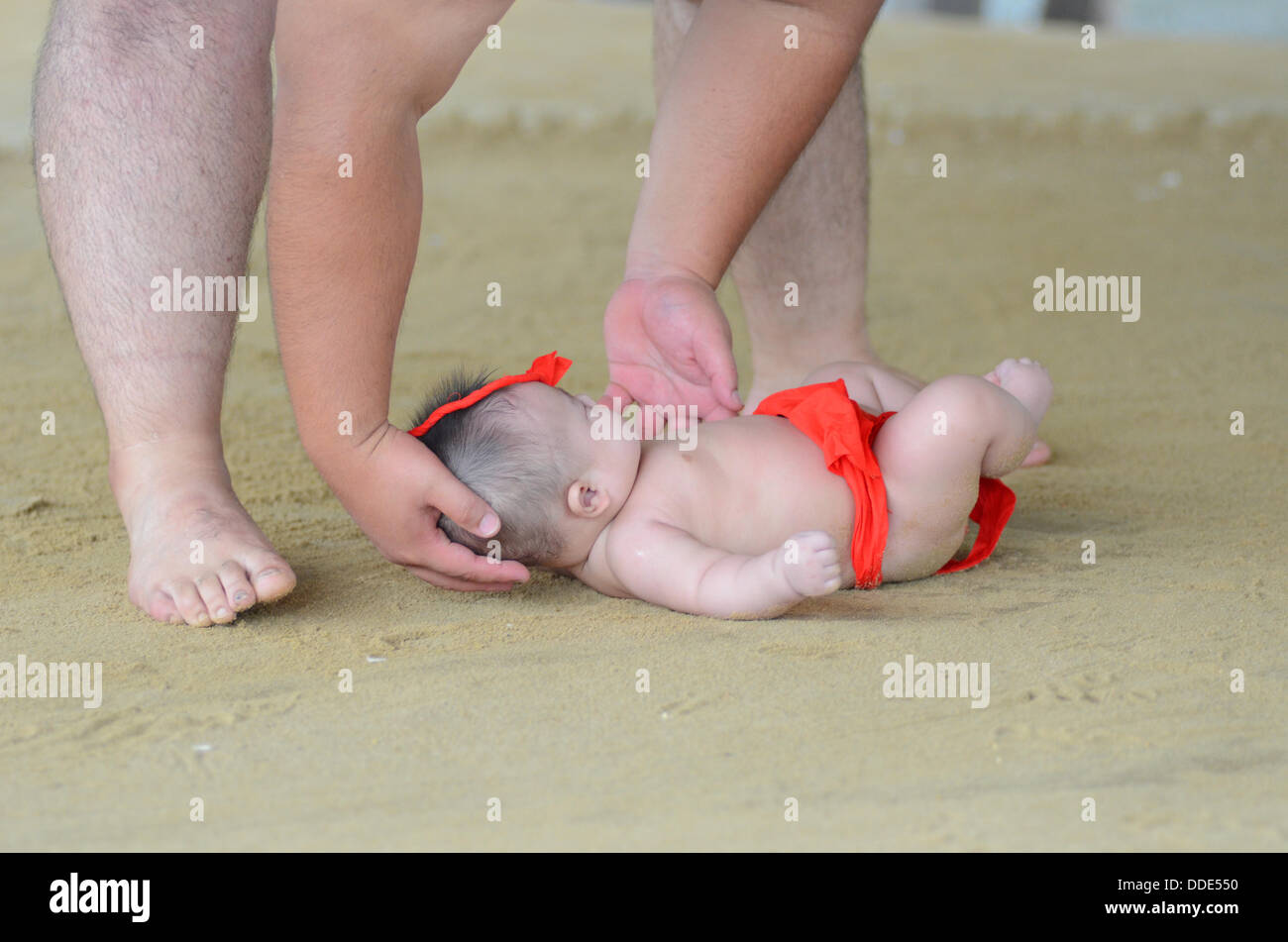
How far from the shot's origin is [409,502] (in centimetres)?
173

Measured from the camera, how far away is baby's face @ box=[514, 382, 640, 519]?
1842 mm

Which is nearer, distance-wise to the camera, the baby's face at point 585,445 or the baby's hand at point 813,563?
the baby's hand at point 813,563

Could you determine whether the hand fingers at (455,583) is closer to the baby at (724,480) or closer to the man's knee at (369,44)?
the baby at (724,480)

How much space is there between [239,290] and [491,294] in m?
1.84

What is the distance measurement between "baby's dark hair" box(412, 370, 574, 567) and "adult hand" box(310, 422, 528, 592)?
0.11 feet

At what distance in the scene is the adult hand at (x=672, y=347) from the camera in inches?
74.8

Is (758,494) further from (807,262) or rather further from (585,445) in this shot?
(807,262)

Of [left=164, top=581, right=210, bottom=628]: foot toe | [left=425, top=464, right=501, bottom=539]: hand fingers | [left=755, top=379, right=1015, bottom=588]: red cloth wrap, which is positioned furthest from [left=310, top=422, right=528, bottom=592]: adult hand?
[left=755, top=379, right=1015, bottom=588]: red cloth wrap

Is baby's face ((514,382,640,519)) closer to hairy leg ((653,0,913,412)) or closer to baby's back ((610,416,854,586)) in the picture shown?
baby's back ((610,416,854,586))

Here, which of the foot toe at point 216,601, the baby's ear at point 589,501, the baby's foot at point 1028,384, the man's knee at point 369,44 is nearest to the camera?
the man's knee at point 369,44

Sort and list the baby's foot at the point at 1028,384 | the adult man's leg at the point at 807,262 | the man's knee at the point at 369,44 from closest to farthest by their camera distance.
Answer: the man's knee at the point at 369,44, the baby's foot at the point at 1028,384, the adult man's leg at the point at 807,262

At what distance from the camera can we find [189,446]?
1.91 m

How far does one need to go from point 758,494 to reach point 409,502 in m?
0.47

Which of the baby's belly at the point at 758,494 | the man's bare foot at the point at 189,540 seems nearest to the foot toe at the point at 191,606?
the man's bare foot at the point at 189,540
